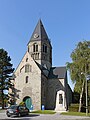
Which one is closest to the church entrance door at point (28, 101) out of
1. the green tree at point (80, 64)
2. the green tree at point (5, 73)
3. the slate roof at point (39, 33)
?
the green tree at point (5, 73)

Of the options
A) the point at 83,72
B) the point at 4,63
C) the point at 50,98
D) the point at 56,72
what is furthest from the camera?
the point at 56,72

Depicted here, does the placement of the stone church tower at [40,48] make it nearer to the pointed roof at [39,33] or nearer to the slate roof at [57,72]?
the pointed roof at [39,33]

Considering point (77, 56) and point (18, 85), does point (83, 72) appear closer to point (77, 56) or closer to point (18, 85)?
point (77, 56)

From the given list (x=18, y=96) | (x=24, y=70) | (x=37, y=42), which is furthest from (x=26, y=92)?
(x=37, y=42)

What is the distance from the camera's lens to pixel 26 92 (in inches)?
2009

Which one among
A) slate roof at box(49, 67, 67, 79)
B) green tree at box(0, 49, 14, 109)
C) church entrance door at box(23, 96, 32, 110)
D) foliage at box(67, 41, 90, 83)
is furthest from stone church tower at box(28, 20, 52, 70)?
foliage at box(67, 41, 90, 83)

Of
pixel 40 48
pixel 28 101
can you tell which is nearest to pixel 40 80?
pixel 28 101

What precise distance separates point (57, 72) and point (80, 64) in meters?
17.7

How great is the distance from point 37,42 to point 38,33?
11.2 feet

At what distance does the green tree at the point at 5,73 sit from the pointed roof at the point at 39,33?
1173 cm

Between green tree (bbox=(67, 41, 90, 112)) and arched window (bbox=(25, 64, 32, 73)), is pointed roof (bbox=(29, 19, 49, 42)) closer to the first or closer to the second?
arched window (bbox=(25, 64, 32, 73))

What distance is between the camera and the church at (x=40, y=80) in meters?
49.5

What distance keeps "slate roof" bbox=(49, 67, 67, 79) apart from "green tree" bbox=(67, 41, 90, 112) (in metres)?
12.9

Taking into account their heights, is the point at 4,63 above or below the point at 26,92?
above
